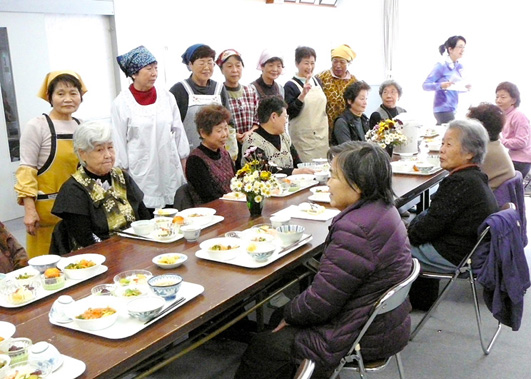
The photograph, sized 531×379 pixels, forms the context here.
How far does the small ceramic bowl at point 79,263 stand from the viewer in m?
1.83

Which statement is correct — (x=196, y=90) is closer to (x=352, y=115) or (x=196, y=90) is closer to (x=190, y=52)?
(x=190, y=52)

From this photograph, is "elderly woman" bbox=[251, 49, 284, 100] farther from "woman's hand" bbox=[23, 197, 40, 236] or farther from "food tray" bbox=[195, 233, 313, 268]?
"food tray" bbox=[195, 233, 313, 268]

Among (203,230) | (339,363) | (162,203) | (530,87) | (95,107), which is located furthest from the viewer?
(530,87)

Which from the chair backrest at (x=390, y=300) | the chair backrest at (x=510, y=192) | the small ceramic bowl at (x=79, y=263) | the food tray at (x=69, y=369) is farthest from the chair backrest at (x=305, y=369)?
the chair backrest at (x=510, y=192)

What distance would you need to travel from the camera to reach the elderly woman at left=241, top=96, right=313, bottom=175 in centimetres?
340

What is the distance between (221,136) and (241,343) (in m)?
1.14

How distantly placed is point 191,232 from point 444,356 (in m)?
1.45

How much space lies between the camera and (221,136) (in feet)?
9.92

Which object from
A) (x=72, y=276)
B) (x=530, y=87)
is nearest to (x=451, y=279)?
(x=72, y=276)

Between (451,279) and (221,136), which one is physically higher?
(221,136)

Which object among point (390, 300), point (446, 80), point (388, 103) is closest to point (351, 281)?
point (390, 300)

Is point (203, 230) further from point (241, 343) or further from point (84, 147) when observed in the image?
point (241, 343)

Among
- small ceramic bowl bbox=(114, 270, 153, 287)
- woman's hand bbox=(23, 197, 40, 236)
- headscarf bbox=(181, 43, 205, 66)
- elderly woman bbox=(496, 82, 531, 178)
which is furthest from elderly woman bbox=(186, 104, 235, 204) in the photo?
elderly woman bbox=(496, 82, 531, 178)

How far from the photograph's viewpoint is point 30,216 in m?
2.69
